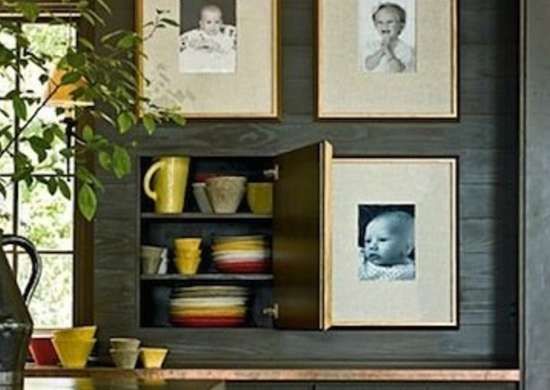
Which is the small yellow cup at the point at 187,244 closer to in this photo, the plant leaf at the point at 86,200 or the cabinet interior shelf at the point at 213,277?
the cabinet interior shelf at the point at 213,277

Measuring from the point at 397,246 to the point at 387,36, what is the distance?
67cm

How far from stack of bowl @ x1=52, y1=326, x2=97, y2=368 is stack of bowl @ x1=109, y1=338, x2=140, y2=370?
87 mm

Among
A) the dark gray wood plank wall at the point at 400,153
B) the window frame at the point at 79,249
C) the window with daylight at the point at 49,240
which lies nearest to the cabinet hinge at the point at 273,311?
the dark gray wood plank wall at the point at 400,153

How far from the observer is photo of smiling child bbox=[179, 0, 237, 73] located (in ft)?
12.8

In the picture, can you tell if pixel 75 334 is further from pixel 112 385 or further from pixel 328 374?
pixel 112 385

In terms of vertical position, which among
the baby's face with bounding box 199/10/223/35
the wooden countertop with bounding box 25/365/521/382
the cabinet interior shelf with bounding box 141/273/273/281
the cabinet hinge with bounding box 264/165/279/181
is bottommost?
the wooden countertop with bounding box 25/365/521/382

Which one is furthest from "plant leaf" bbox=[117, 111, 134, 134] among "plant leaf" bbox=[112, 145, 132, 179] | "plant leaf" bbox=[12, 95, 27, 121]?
"plant leaf" bbox=[12, 95, 27, 121]

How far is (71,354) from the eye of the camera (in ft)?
12.3

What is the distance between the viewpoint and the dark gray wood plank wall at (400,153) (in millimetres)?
3881

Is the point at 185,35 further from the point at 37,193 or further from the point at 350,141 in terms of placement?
the point at 37,193

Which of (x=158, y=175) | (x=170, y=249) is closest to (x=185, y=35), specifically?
(x=158, y=175)

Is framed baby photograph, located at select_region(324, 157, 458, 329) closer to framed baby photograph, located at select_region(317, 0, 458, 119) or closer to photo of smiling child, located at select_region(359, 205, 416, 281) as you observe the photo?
photo of smiling child, located at select_region(359, 205, 416, 281)

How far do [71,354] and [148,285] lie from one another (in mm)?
409

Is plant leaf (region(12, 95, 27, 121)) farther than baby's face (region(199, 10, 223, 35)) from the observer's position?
No
